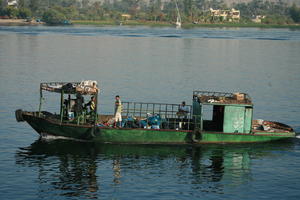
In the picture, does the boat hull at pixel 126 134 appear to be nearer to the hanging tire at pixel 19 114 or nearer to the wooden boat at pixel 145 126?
the wooden boat at pixel 145 126

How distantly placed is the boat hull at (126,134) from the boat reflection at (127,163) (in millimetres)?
379

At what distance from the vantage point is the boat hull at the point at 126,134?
30.4 metres

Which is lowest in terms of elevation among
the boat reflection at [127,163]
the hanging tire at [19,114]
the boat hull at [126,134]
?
the boat reflection at [127,163]

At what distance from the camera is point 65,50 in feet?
315

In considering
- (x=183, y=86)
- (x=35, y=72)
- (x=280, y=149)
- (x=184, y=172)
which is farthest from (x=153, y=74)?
(x=184, y=172)

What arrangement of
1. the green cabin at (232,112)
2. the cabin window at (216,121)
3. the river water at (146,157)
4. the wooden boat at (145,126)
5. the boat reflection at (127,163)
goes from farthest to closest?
the cabin window at (216,121)
the green cabin at (232,112)
the wooden boat at (145,126)
the boat reflection at (127,163)
the river water at (146,157)

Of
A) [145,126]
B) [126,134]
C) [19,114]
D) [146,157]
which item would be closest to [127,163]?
[146,157]

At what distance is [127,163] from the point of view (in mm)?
28266

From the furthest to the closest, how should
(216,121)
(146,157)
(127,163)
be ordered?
(216,121) < (146,157) < (127,163)

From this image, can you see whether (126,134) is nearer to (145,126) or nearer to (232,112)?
(145,126)

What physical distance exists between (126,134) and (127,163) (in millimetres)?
2730

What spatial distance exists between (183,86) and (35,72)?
19593mm

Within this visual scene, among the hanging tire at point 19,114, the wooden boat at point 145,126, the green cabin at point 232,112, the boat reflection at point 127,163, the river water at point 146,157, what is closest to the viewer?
the river water at point 146,157

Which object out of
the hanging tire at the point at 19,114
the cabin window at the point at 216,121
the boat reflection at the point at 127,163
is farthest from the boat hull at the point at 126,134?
the cabin window at the point at 216,121
